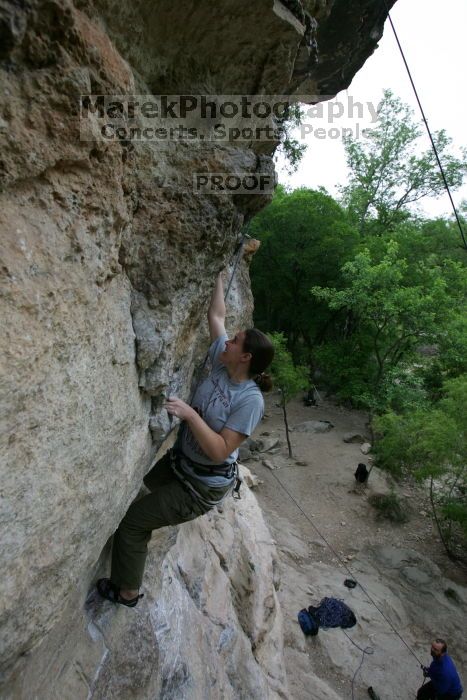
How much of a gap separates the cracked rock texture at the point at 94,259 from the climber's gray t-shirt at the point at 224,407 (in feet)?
0.85

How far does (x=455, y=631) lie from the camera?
802 cm

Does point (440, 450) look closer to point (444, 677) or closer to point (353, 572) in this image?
point (353, 572)

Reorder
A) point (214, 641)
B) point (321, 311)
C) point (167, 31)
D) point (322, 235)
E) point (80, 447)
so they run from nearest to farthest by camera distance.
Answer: point (80, 447) < point (167, 31) < point (214, 641) < point (322, 235) < point (321, 311)

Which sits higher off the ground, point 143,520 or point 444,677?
point 143,520

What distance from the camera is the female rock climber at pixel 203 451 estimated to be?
270 centimetres

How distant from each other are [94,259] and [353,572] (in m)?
9.31

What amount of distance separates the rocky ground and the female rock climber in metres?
3.97

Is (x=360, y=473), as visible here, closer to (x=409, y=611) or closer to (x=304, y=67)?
(x=409, y=611)

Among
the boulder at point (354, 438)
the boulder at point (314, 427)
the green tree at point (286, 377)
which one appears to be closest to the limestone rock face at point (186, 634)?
the green tree at point (286, 377)

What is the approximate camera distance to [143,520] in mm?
3047

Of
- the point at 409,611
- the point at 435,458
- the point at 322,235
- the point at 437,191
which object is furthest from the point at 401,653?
the point at 437,191

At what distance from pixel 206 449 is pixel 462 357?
45.6 ft

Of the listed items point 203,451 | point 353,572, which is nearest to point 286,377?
point 353,572

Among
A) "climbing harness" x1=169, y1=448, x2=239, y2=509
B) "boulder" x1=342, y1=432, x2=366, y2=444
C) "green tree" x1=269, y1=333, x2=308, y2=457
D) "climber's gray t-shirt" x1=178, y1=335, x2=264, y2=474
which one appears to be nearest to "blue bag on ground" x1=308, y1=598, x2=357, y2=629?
"climbing harness" x1=169, y1=448, x2=239, y2=509
